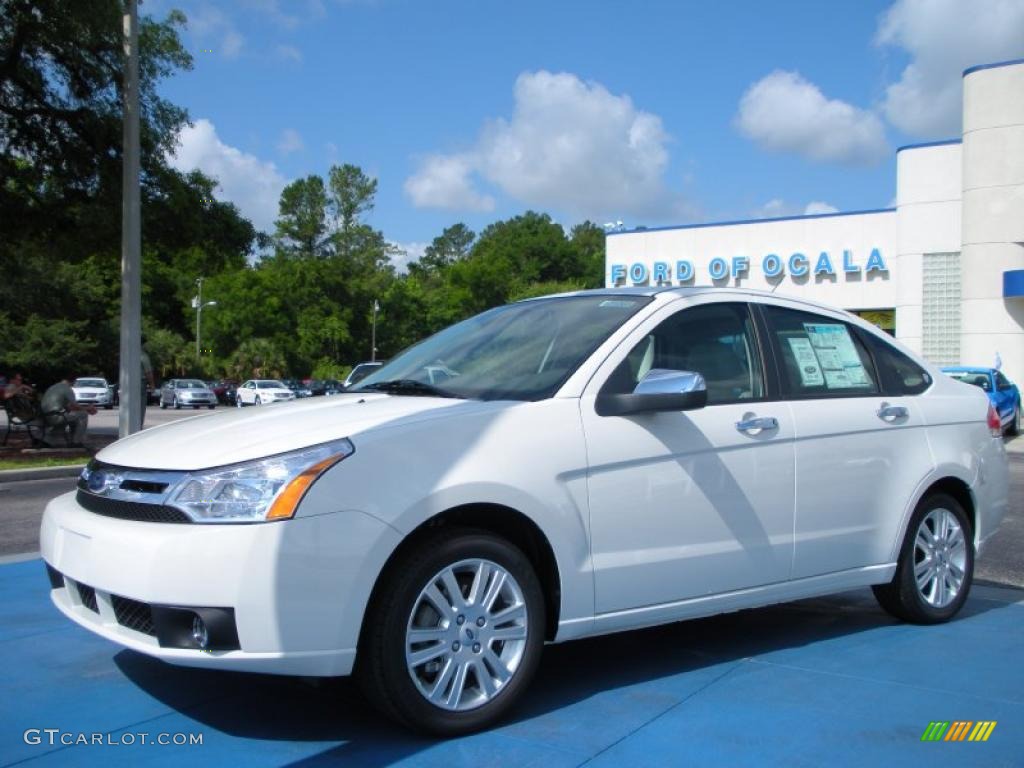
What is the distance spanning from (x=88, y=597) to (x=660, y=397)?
231 cm

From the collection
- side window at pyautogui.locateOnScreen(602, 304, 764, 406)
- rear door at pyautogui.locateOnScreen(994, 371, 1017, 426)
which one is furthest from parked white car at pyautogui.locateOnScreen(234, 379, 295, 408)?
side window at pyautogui.locateOnScreen(602, 304, 764, 406)

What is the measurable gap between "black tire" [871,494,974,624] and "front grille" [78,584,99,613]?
12.5ft

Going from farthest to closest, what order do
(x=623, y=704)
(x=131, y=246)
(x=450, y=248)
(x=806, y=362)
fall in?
(x=450, y=248), (x=131, y=246), (x=806, y=362), (x=623, y=704)

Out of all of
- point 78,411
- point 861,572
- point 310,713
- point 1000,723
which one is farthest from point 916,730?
point 78,411

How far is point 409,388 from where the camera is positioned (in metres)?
4.36

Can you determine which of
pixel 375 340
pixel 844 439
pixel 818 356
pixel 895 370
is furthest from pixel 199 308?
pixel 844 439

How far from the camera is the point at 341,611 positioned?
3.34 meters

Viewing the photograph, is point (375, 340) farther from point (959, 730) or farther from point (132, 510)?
point (959, 730)

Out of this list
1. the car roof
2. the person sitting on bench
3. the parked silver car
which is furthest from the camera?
the parked silver car

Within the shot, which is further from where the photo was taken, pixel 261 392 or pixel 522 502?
pixel 261 392

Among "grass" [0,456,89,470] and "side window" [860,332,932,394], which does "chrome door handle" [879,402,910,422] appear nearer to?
"side window" [860,332,932,394]

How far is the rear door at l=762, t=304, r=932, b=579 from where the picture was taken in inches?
183

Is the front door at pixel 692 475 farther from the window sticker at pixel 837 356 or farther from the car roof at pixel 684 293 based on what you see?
the window sticker at pixel 837 356

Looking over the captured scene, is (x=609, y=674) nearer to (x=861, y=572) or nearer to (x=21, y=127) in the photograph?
(x=861, y=572)
